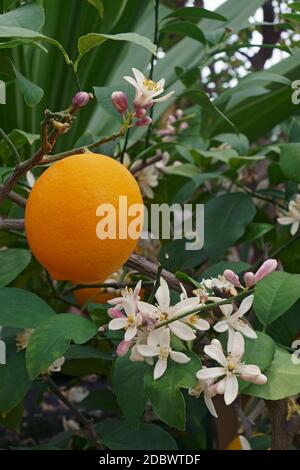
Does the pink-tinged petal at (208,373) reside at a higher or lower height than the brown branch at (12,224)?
lower

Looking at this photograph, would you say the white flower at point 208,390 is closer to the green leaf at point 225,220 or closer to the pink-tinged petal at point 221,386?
the pink-tinged petal at point 221,386

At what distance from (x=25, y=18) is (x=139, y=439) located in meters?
0.43

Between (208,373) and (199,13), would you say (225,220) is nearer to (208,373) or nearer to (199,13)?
(199,13)


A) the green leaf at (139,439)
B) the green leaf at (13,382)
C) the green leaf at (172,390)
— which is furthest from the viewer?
the green leaf at (139,439)

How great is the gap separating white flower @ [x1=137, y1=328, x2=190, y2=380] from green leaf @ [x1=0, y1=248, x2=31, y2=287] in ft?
0.57

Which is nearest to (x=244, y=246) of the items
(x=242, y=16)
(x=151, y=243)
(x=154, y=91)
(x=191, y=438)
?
(x=151, y=243)

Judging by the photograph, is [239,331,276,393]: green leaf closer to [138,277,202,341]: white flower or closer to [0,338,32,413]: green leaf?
[138,277,202,341]: white flower

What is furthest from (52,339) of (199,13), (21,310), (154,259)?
→ (154,259)

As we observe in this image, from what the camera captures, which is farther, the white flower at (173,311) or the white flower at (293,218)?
the white flower at (293,218)

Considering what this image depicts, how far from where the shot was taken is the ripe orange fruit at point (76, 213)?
0.45m

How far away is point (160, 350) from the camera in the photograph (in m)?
0.45

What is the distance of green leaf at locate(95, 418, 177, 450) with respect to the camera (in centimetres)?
66

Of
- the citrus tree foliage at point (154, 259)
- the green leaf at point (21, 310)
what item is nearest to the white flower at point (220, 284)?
the citrus tree foliage at point (154, 259)

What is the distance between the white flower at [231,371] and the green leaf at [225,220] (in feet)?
0.85
